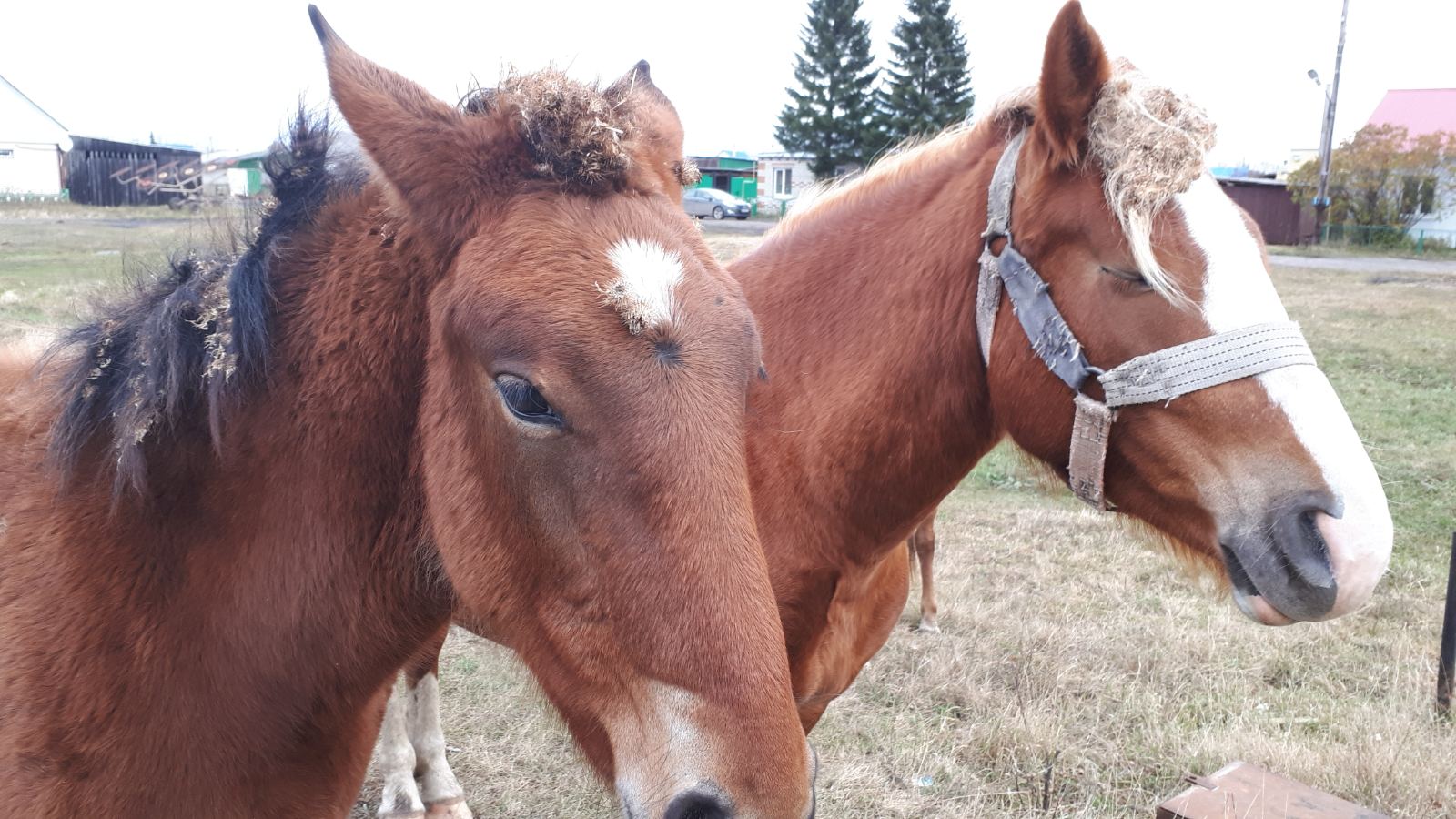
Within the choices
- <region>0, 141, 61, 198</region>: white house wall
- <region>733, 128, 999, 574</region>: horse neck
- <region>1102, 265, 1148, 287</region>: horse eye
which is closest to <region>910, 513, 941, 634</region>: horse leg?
<region>733, 128, 999, 574</region>: horse neck

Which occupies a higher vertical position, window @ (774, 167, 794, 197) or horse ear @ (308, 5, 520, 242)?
window @ (774, 167, 794, 197)

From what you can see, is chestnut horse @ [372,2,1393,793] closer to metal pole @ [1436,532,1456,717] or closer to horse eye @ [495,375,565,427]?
Answer: horse eye @ [495,375,565,427]

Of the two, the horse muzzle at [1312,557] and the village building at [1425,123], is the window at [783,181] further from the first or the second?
the horse muzzle at [1312,557]

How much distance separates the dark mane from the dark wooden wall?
121 ft

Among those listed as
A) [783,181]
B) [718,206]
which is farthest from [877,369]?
[783,181]

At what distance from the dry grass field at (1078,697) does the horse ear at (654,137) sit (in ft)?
3.45

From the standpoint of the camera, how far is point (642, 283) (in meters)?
1.51

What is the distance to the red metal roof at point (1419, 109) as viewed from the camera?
130 ft

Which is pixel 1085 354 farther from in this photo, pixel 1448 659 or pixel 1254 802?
pixel 1448 659

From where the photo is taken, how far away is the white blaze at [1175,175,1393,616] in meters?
2.07

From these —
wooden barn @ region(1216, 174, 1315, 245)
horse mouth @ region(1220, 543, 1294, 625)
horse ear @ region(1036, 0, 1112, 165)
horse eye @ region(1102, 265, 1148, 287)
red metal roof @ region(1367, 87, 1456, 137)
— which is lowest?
horse mouth @ region(1220, 543, 1294, 625)

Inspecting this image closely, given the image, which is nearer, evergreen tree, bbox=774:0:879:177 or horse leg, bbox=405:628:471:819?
horse leg, bbox=405:628:471:819

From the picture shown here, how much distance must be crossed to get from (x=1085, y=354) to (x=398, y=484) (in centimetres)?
173

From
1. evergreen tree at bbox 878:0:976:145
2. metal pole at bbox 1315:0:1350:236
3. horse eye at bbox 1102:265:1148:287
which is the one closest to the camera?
horse eye at bbox 1102:265:1148:287
